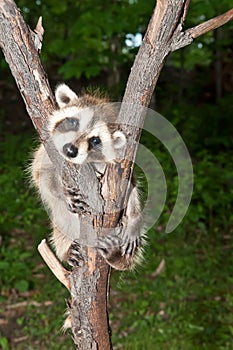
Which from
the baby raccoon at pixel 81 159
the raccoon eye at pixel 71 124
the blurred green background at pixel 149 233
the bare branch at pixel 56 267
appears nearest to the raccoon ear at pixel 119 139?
the baby raccoon at pixel 81 159

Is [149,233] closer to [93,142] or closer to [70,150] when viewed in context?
[93,142]

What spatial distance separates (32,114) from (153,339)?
295 centimetres

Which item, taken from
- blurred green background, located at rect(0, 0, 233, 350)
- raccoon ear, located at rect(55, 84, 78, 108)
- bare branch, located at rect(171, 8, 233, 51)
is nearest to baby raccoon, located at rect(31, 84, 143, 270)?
raccoon ear, located at rect(55, 84, 78, 108)

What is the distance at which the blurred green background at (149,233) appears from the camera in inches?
192

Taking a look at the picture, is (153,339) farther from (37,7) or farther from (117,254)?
(37,7)

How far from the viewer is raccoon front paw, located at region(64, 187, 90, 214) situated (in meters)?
2.43

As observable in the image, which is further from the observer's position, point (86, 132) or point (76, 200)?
point (86, 132)

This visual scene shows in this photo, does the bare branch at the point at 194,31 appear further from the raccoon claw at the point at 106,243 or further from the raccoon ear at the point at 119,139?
the raccoon claw at the point at 106,243

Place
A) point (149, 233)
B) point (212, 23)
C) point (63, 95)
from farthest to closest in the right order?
1. point (149, 233)
2. point (63, 95)
3. point (212, 23)

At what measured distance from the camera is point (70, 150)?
8.16 ft

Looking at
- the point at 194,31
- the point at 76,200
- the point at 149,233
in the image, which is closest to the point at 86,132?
the point at 76,200

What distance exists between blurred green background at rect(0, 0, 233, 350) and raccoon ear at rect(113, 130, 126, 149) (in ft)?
4.43

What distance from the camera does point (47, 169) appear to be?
315 centimetres

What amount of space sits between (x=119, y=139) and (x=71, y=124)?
46 cm
